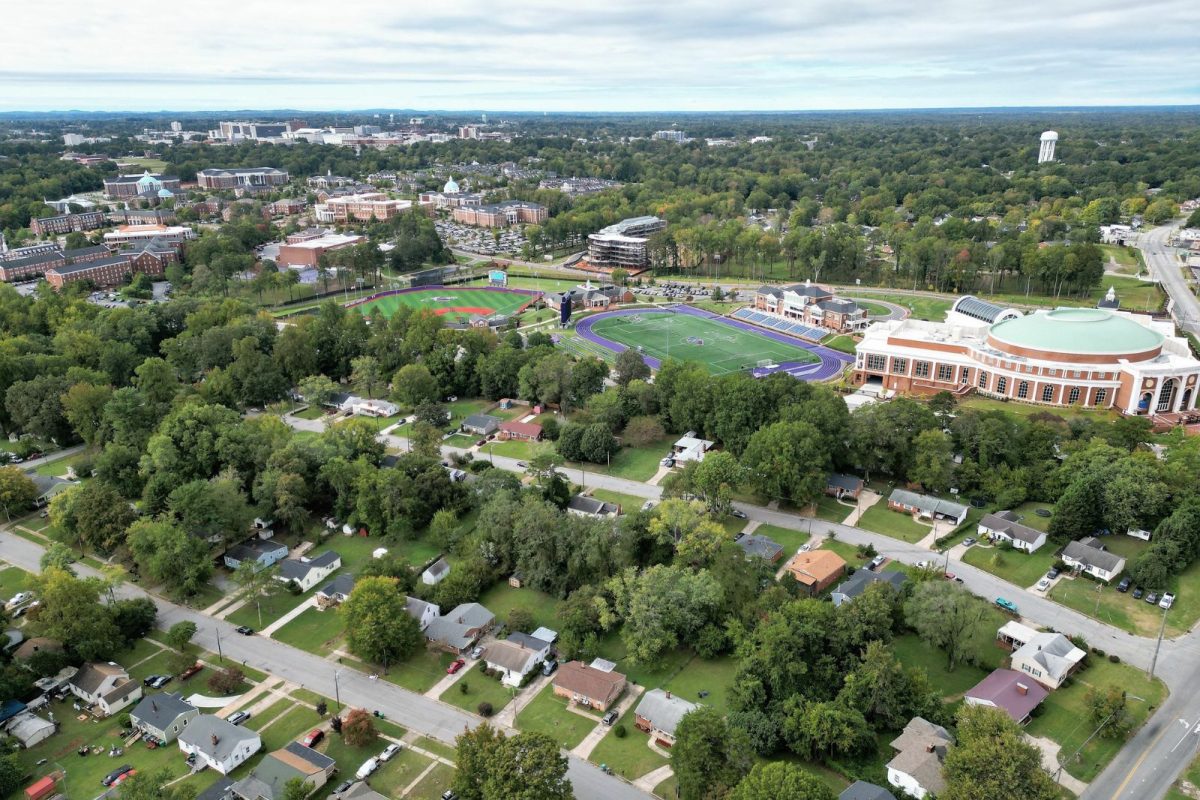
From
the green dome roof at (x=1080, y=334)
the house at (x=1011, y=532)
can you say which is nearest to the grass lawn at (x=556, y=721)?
the house at (x=1011, y=532)

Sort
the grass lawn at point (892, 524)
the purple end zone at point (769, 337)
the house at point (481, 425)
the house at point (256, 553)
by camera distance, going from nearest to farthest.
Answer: the house at point (256, 553) → the grass lawn at point (892, 524) → the house at point (481, 425) → the purple end zone at point (769, 337)

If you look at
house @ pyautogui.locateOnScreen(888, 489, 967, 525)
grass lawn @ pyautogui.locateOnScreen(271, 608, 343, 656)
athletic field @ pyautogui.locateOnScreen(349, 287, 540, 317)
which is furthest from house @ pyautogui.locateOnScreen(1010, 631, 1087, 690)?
athletic field @ pyautogui.locateOnScreen(349, 287, 540, 317)

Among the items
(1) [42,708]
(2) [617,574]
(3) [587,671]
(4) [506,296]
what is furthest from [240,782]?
(4) [506,296]

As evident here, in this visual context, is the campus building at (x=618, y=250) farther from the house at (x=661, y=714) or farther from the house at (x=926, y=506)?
the house at (x=661, y=714)

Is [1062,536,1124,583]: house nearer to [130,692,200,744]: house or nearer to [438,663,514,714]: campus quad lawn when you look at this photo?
[438,663,514,714]: campus quad lawn

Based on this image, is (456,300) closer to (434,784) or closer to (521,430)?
(521,430)

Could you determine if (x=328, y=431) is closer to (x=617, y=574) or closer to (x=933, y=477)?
(x=617, y=574)

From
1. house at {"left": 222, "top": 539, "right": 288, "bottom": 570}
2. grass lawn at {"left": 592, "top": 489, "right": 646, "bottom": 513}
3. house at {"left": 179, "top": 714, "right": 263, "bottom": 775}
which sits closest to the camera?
house at {"left": 179, "top": 714, "right": 263, "bottom": 775}
